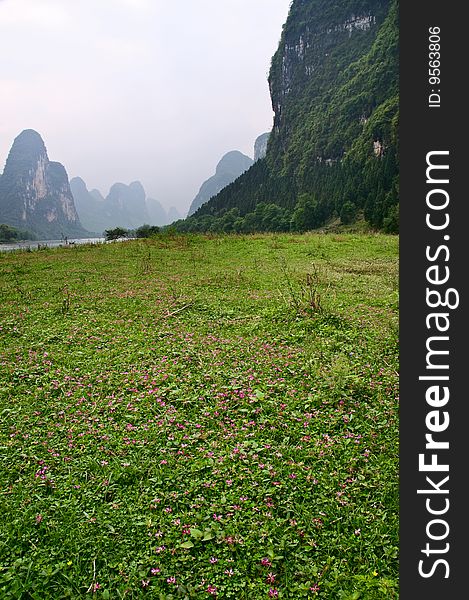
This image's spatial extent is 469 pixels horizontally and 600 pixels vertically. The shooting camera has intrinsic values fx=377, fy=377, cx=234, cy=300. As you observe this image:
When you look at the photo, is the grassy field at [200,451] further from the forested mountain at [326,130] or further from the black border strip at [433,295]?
the forested mountain at [326,130]

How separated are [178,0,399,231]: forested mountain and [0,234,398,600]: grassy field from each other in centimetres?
4085

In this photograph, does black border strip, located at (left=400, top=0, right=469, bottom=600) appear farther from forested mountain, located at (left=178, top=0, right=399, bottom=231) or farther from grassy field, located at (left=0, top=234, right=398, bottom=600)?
forested mountain, located at (left=178, top=0, right=399, bottom=231)

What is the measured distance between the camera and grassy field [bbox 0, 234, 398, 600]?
8.23 ft

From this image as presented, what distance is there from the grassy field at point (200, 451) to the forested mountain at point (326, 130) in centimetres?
4085

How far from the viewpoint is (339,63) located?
5758 inches

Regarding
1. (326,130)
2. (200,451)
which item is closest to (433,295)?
(200,451)

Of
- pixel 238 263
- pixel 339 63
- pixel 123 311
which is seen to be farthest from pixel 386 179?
pixel 339 63

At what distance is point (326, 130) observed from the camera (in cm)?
12412

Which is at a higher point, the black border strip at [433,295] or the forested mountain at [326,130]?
the forested mountain at [326,130]

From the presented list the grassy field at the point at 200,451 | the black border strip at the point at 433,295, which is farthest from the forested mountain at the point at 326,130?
→ the black border strip at the point at 433,295

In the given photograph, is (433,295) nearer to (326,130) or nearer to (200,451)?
(200,451)

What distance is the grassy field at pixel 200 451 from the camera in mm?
2510

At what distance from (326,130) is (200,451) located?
449ft

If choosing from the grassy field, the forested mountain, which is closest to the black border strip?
the grassy field
